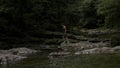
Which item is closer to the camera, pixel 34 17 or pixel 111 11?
pixel 111 11

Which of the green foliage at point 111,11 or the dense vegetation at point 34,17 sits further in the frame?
the green foliage at point 111,11

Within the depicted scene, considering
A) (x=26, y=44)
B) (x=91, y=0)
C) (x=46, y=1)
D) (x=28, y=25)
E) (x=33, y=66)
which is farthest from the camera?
(x=91, y=0)

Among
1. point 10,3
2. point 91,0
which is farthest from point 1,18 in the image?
→ point 91,0

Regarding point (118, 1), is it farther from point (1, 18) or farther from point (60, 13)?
point (60, 13)

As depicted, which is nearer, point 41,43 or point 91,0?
point 41,43

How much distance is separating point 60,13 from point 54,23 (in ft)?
30.7

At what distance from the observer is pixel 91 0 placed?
82.8m

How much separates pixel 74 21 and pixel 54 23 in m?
21.9

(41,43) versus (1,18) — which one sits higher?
(1,18)

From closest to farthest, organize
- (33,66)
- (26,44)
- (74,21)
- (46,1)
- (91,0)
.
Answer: (33,66) < (26,44) < (46,1) < (91,0) < (74,21)

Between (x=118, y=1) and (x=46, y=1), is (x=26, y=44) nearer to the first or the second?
(x=118, y=1)

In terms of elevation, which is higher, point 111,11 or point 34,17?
point 111,11

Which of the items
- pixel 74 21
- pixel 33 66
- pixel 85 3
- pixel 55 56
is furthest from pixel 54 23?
pixel 33 66

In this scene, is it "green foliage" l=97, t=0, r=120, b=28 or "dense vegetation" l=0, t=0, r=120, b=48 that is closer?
"dense vegetation" l=0, t=0, r=120, b=48
